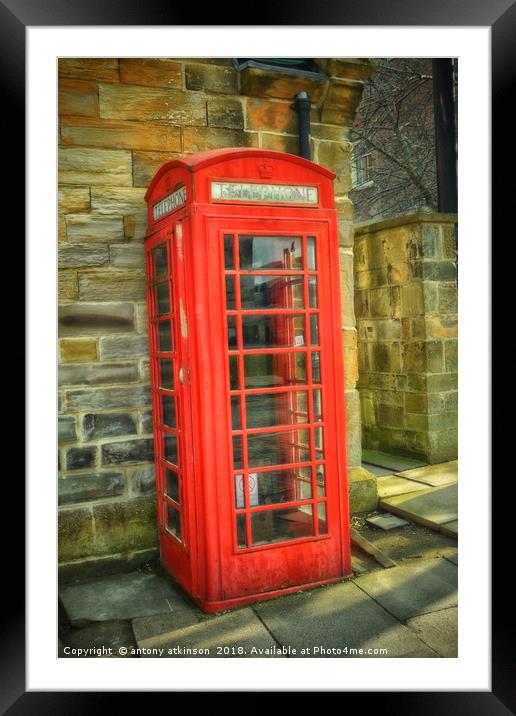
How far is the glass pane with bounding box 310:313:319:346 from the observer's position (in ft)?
10.6

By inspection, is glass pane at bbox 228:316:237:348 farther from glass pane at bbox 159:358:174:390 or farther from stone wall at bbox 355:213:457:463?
stone wall at bbox 355:213:457:463

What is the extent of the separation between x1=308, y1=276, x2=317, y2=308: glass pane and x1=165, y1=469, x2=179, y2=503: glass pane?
1314mm

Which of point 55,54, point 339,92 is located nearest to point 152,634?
point 55,54

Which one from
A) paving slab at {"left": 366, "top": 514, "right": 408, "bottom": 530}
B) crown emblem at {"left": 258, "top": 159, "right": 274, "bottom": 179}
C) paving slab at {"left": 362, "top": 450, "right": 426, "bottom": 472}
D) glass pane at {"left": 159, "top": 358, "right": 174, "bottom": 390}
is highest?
crown emblem at {"left": 258, "top": 159, "right": 274, "bottom": 179}

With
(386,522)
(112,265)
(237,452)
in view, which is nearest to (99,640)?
(237,452)

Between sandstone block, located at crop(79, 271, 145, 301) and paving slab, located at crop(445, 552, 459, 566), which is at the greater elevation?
sandstone block, located at crop(79, 271, 145, 301)

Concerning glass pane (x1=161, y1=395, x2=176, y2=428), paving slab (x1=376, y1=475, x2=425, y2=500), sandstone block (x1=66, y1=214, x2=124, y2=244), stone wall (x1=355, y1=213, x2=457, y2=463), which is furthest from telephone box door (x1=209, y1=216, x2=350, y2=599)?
stone wall (x1=355, y1=213, x2=457, y2=463)

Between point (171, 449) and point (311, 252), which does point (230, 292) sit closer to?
point (311, 252)

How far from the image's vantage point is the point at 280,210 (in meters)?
3.06

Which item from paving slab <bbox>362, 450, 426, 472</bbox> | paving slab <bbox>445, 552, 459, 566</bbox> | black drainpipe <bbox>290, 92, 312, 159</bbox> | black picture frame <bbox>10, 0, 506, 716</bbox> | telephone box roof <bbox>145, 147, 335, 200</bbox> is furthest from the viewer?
paving slab <bbox>362, 450, 426, 472</bbox>

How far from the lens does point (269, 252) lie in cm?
308

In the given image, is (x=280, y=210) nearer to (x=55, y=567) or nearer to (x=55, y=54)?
(x=55, y=54)

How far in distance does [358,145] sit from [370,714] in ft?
33.8

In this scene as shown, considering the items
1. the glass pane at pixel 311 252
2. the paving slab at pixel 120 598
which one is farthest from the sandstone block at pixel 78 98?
the paving slab at pixel 120 598
